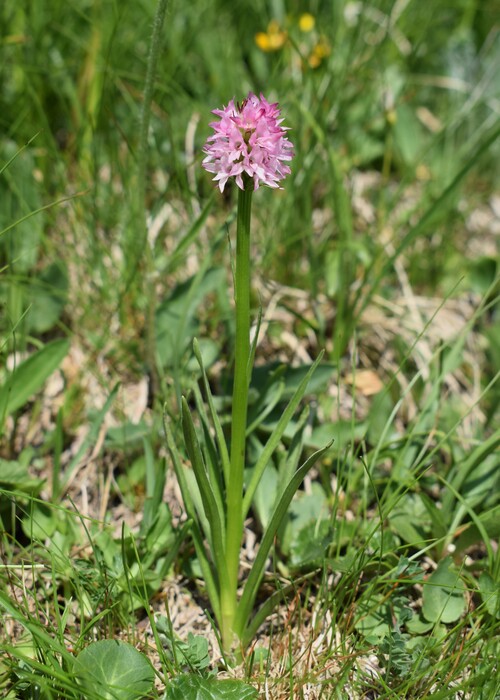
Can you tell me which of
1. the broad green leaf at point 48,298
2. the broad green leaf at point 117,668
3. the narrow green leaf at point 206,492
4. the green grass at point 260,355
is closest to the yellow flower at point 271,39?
the green grass at point 260,355

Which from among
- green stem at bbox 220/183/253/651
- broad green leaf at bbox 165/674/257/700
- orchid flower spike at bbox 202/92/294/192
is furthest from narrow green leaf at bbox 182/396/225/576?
orchid flower spike at bbox 202/92/294/192

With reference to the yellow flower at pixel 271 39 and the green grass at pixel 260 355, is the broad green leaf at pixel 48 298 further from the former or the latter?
the yellow flower at pixel 271 39

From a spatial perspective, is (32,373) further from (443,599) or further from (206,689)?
(443,599)

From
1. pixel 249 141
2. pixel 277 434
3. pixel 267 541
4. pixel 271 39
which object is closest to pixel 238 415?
pixel 277 434

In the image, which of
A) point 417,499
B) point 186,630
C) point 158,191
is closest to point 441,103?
point 158,191

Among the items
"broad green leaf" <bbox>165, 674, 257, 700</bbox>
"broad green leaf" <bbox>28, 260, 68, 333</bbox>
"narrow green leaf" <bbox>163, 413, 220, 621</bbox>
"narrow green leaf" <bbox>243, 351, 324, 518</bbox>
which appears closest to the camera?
"broad green leaf" <bbox>165, 674, 257, 700</bbox>

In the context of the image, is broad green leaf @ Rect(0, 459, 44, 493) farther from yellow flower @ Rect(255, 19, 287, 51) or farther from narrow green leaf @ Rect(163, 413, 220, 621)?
yellow flower @ Rect(255, 19, 287, 51)
